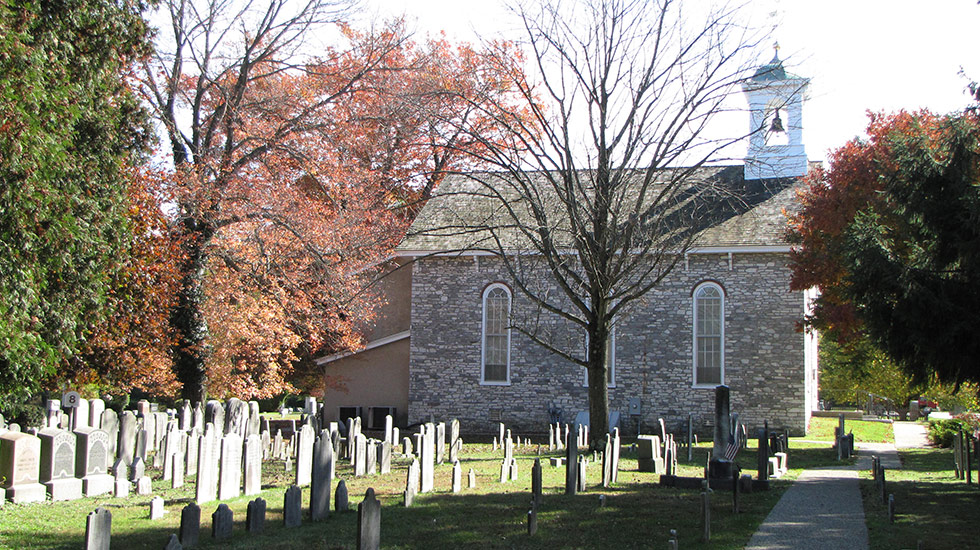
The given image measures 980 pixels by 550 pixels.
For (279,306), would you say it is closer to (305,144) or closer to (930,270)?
(305,144)

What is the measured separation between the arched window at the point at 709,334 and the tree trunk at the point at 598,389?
24.1 ft

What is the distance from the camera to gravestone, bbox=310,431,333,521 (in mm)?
9680

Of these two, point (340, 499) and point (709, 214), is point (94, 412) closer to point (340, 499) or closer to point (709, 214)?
point (340, 499)

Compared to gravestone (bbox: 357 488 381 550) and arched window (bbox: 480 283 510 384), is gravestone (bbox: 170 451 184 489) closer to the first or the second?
gravestone (bbox: 357 488 381 550)

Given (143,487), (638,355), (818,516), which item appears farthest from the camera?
(638,355)

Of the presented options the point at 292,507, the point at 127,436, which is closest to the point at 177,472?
the point at 127,436

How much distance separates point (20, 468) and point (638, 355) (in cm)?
1727

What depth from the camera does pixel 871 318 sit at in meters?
12.3

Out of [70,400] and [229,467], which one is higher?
[70,400]

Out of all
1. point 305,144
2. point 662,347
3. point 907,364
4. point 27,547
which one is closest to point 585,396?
A: point 662,347

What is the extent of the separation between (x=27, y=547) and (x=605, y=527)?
6.07 m

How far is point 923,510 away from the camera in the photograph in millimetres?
11258

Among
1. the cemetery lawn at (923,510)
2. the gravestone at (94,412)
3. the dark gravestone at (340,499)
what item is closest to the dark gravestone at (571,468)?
the dark gravestone at (340,499)

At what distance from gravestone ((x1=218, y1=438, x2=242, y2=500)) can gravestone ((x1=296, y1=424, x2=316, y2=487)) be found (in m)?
0.94
